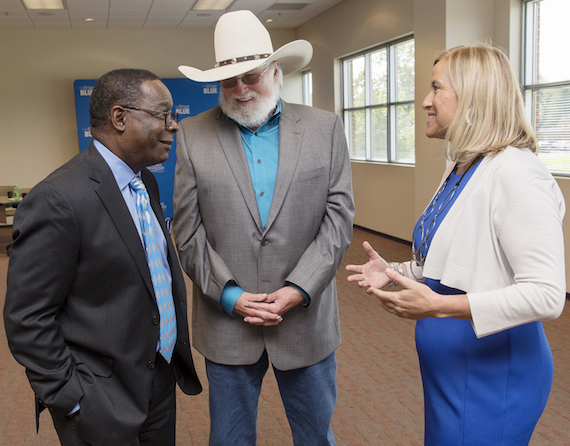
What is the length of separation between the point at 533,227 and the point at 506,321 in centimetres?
23

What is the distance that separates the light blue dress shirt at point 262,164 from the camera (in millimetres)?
1755

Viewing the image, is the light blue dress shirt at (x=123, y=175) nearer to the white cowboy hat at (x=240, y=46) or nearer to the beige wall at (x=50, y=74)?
the white cowboy hat at (x=240, y=46)

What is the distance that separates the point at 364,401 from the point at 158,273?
1.94 meters

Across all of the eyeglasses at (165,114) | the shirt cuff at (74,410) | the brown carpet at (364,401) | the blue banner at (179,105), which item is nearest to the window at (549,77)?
the brown carpet at (364,401)

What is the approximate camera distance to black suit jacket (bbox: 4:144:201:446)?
4.36 ft

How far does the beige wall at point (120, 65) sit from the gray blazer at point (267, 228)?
580 centimetres

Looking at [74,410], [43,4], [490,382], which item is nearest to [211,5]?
[43,4]

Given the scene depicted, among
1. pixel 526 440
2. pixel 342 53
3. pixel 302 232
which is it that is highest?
pixel 342 53

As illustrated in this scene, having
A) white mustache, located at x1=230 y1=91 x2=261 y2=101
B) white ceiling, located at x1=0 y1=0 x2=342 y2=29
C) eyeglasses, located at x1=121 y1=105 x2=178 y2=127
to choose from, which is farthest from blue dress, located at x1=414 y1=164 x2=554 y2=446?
white ceiling, located at x1=0 y1=0 x2=342 y2=29

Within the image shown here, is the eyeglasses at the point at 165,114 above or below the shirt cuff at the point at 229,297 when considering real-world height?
above

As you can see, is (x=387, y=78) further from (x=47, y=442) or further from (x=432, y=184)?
(x=47, y=442)

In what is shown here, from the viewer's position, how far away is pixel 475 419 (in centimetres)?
139

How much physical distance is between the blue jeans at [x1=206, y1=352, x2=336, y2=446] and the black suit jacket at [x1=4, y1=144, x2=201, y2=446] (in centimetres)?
36

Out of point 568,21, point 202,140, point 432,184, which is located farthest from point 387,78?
point 202,140
